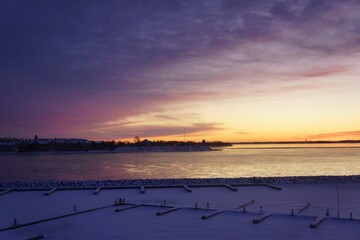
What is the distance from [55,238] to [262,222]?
6.85m

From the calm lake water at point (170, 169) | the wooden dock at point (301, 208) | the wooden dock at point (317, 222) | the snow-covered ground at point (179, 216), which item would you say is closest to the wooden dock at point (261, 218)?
the snow-covered ground at point (179, 216)

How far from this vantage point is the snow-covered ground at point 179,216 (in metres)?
10.9

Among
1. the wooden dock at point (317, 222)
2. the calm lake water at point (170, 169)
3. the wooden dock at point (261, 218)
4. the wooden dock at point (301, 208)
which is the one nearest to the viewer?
the wooden dock at point (317, 222)

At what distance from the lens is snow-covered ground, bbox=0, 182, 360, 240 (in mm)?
10852

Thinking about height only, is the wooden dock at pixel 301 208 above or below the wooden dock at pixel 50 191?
below

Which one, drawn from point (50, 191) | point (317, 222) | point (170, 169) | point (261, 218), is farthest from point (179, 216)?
point (170, 169)

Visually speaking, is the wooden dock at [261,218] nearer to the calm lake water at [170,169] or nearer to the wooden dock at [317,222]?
the wooden dock at [317,222]

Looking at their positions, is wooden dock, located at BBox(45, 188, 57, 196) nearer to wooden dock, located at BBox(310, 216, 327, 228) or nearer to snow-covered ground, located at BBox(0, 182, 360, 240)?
snow-covered ground, located at BBox(0, 182, 360, 240)

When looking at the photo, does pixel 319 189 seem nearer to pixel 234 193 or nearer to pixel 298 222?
pixel 234 193

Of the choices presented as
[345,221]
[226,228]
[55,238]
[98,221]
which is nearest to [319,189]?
[345,221]

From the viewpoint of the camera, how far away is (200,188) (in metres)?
22.1

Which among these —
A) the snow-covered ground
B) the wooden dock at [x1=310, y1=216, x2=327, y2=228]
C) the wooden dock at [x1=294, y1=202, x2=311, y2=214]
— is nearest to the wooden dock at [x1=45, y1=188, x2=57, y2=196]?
the snow-covered ground

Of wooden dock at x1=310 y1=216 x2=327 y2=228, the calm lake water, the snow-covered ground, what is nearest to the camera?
the snow-covered ground

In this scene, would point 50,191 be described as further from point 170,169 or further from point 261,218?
point 170,169
